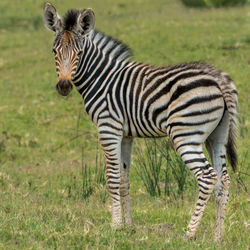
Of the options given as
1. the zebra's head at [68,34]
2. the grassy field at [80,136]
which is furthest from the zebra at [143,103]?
the grassy field at [80,136]

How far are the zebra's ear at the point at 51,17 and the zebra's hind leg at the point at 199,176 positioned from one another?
2.40m

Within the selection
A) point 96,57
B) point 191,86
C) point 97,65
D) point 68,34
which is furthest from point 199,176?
point 68,34

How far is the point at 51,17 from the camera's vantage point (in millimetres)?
7594

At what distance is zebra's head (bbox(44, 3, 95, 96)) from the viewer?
7250mm

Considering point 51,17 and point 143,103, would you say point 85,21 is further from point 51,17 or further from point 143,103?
point 143,103

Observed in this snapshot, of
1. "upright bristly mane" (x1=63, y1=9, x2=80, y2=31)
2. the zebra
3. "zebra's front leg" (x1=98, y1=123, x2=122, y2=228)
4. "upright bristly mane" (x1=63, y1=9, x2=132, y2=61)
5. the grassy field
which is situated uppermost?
"upright bristly mane" (x1=63, y1=9, x2=80, y2=31)

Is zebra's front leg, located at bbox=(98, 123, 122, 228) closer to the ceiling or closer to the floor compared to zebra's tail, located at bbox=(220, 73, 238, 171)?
closer to the floor

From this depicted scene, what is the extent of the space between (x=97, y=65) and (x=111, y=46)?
41cm

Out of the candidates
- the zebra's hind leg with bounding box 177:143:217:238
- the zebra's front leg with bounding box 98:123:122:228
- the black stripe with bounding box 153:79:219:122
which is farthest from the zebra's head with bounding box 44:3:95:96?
the zebra's hind leg with bounding box 177:143:217:238

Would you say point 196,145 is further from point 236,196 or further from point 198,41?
point 198,41

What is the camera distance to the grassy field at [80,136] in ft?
20.8

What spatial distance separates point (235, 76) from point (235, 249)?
10.8 m

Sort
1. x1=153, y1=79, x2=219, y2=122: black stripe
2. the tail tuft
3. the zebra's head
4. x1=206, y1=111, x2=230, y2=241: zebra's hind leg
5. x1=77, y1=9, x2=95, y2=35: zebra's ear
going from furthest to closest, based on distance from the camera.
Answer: x1=77, y1=9, x2=95, y2=35: zebra's ear < the zebra's head < the tail tuft < x1=206, y1=111, x2=230, y2=241: zebra's hind leg < x1=153, y1=79, x2=219, y2=122: black stripe

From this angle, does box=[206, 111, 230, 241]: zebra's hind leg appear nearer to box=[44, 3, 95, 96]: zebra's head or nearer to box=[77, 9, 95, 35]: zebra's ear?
box=[44, 3, 95, 96]: zebra's head
